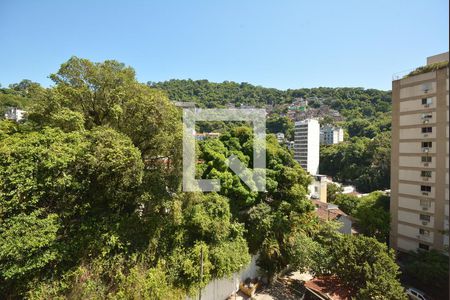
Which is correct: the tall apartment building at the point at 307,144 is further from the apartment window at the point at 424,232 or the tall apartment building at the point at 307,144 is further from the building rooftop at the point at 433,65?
the building rooftop at the point at 433,65

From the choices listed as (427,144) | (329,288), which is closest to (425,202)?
(427,144)

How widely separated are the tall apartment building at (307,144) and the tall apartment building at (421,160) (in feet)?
126

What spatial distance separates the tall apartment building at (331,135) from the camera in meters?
68.2

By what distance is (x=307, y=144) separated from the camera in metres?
58.8

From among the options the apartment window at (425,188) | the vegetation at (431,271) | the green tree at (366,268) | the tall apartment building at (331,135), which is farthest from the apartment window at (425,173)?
the tall apartment building at (331,135)

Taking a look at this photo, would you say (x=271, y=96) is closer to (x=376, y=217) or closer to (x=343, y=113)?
(x=343, y=113)

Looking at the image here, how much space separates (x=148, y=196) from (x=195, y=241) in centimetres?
292

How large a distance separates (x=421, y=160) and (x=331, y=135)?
5571 centimetres

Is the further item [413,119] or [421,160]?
[413,119]

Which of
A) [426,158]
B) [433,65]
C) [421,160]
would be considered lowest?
[421,160]

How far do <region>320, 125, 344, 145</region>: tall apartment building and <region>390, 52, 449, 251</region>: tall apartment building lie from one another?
52.9m

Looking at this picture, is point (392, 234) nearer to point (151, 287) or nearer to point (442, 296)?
point (442, 296)

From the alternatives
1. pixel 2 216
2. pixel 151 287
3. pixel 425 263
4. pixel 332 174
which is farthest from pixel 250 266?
pixel 332 174

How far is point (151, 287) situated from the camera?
316 inches
